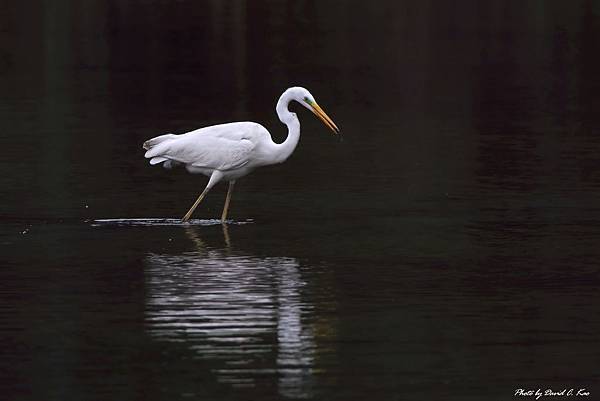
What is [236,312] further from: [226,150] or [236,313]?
[226,150]

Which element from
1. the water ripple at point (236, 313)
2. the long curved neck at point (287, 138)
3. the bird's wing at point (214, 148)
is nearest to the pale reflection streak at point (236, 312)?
the water ripple at point (236, 313)

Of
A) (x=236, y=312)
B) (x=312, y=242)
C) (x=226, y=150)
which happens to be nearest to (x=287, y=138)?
(x=226, y=150)

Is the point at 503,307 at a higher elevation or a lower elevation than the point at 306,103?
lower

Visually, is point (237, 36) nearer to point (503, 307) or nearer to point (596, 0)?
point (596, 0)

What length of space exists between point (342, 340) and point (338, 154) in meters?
12.4

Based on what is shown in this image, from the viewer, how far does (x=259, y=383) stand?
1273cm

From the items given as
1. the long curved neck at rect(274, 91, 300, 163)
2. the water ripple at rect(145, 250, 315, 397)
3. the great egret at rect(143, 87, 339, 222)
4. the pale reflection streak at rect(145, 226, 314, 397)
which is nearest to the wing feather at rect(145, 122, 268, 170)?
the great egret at rect(143, 87, 339, 222)

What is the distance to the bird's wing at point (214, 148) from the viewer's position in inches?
814

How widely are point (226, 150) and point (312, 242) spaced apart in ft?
7.44

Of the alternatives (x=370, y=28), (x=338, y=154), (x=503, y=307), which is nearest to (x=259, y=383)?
(x=503, y=307)

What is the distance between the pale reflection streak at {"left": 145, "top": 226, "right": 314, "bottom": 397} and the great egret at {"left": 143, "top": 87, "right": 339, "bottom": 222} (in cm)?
228

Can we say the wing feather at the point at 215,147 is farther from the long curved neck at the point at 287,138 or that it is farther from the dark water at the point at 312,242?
the dark water at the point at 312,242

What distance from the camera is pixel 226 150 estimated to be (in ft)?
67.9

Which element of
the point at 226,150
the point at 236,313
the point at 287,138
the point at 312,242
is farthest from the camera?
the point at 287,138
